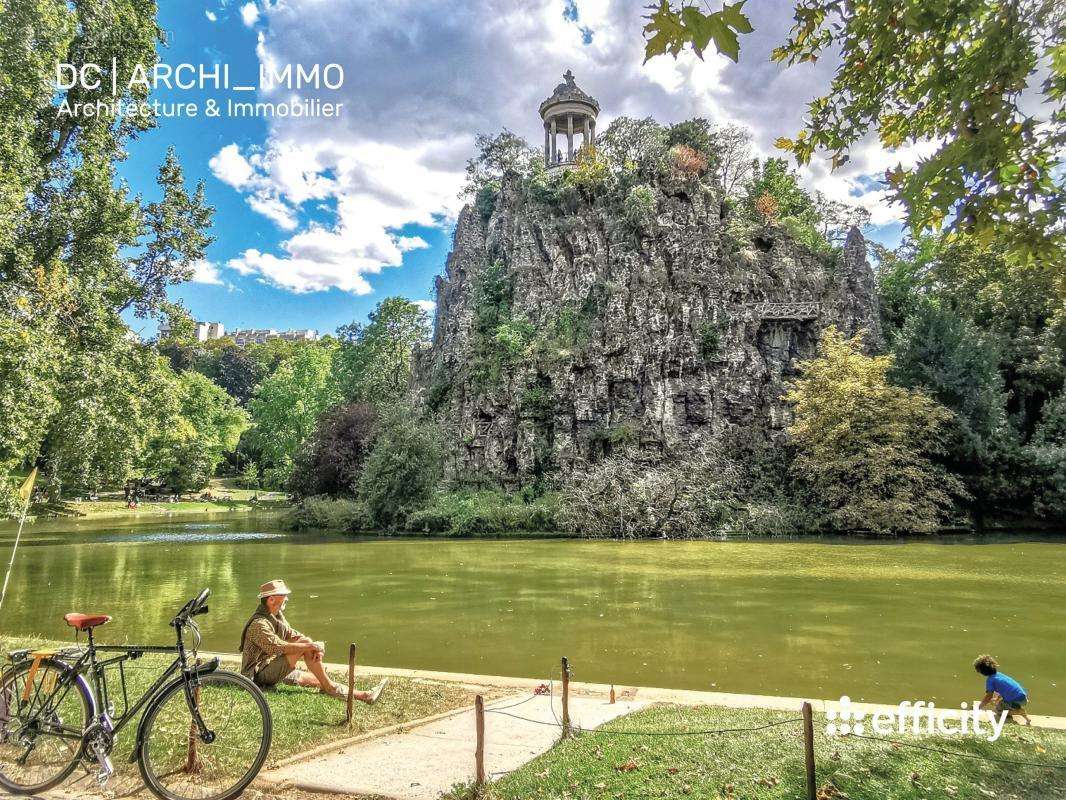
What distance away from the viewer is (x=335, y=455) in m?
38.2

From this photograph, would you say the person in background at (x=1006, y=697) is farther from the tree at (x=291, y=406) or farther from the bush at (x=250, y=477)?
the bush at (x=250, y=477)

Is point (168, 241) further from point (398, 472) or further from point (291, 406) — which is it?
point (291, 406)

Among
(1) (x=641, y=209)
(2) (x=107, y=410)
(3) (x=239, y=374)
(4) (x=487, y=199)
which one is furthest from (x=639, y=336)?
(3) (x=239, y=374)

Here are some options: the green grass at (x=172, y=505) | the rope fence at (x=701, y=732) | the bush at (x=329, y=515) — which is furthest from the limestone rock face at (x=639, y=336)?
the rope fence at (x=701, y=732)

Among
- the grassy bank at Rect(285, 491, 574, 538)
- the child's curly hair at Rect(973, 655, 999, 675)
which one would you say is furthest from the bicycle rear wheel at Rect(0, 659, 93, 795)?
the grassy bank at Rect(285, 491, 574, 538)

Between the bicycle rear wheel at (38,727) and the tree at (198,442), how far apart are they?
47863 mm

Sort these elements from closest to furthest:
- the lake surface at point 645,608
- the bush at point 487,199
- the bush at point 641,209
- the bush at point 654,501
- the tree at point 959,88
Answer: the tree at point 959,88 → the lake surface at point 645,608 → the bush at point 654,501 → the bush at point 641,209 → the bush at point 487,199

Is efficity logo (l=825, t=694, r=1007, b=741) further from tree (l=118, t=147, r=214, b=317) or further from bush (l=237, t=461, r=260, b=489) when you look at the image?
bush (l=237, t=461, r=260, b=489)

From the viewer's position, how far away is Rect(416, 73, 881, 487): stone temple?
37000 millimetres

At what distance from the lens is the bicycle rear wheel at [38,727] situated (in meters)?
4.38

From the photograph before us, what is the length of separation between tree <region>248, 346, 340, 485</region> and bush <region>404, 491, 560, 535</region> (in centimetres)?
2609

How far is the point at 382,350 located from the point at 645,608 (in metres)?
43.6

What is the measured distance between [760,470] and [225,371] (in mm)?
77547

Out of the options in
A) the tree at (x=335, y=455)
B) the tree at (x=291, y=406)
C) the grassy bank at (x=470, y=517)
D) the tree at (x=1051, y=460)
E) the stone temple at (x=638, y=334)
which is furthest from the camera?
the tree at (x=291, y=406)
